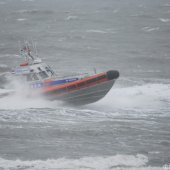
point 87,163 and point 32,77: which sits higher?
point 32,77

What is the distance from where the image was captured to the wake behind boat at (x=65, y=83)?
30.3 metres

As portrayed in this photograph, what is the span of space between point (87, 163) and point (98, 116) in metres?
6.96

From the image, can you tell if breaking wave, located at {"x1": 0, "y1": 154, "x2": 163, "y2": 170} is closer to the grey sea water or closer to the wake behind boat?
the grey sea water

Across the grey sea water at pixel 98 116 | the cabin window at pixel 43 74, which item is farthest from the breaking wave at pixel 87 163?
the cabin window at pixel 43 74

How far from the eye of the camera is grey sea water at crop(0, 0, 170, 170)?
76.2 feet

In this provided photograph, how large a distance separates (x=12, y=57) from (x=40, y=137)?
2320 cm

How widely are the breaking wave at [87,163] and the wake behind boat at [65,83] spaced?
24.8 feet

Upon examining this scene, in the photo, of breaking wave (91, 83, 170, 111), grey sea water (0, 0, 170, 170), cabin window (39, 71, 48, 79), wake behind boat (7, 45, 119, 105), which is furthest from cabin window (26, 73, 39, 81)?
breaking wave (91, 83, 170, 111)

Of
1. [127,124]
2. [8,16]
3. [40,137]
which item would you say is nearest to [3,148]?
[40,137]

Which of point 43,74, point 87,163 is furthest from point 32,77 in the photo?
point 87,163

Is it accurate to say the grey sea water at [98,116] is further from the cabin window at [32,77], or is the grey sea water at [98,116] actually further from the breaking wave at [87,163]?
the cabin window at [32,77]

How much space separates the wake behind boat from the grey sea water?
23.4 inches

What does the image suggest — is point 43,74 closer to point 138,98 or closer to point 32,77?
point 32,77

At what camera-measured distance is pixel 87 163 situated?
74.6 feet
